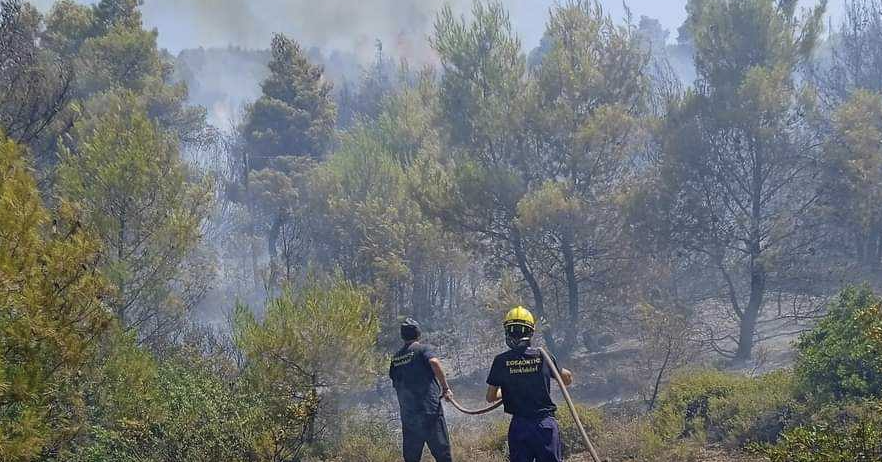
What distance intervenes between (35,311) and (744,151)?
54.8ft

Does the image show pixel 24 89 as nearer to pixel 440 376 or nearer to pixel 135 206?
pixel 135 206

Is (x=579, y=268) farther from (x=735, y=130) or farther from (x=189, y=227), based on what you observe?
(x=189, y=227)

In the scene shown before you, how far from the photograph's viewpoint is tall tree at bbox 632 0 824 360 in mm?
16391

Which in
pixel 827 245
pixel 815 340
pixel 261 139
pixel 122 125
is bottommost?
pixel 815 340

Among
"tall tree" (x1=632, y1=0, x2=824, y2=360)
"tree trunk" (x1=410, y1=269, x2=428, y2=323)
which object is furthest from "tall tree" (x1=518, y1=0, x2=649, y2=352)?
"tree trunk" (x1=410, y1=269, x2=428, y2=323)

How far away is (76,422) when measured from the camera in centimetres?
621

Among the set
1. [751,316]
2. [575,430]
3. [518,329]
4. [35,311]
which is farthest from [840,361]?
[751,316]

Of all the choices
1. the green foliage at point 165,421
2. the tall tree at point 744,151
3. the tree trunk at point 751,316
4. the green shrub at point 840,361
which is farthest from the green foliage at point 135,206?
the tree trunk at point 751,316

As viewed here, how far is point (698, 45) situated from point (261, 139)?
22.3m

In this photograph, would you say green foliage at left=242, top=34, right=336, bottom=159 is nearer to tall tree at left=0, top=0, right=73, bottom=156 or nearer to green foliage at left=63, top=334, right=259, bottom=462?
tall tree at left=0, top=0, right=73, bottom=156

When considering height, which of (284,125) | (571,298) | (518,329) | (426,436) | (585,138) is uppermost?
(284,125)

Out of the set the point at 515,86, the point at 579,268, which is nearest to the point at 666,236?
the point at 579,268

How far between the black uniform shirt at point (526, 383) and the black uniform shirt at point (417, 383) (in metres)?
1.43

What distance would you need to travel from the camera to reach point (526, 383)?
4.41 meters
